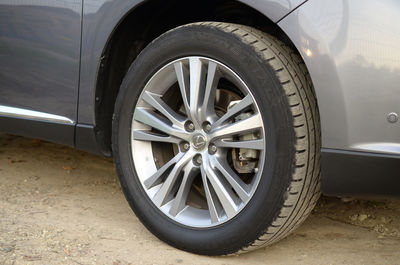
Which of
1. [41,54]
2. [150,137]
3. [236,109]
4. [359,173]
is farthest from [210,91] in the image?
[41,54]

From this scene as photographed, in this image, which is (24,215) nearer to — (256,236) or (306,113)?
(256,236)

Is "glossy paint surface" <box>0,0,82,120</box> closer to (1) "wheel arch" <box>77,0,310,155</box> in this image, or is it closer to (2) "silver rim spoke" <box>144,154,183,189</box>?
(1) "wheel arch" <box>77,0,310,155</box>

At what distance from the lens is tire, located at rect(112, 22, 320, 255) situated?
2.15 meters

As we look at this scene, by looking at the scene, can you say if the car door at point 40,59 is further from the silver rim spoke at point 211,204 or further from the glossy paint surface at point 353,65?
the glossy paint surface at point 353,65

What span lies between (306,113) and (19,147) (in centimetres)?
288

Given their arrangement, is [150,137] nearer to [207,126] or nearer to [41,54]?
[207,126]

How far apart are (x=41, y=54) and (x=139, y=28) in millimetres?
549

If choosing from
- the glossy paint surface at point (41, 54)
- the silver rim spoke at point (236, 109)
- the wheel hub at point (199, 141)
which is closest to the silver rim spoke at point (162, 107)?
the wheel hub at point (199, 141)

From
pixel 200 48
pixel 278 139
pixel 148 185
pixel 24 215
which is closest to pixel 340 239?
pixel 278 139

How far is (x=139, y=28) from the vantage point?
2771 millimetres

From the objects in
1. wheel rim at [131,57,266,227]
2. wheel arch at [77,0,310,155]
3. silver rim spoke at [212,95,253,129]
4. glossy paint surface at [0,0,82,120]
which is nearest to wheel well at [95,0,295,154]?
wheel arch at [77,0,310,155]

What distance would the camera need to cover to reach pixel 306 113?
2148mm

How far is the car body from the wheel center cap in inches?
22.0

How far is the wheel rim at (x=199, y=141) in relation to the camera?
2307 millimetres
